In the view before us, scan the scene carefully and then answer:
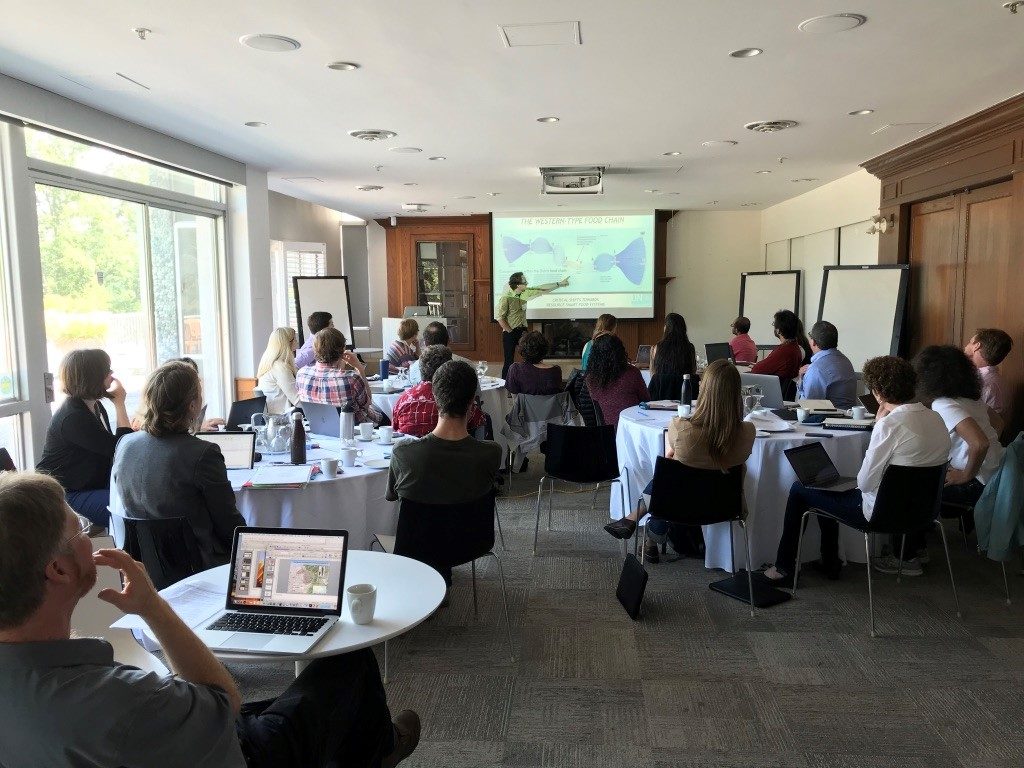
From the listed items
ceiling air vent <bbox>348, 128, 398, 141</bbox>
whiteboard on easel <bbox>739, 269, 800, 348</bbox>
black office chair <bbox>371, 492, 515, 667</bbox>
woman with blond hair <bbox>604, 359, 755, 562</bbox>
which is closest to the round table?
black office chair <bbox>371, 492, 515, 667</bbox>

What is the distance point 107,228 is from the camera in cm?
575

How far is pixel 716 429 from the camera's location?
3.50 meters

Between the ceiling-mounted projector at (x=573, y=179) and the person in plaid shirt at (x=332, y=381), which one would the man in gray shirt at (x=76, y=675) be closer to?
the person in plaid shirt at (x=332, y=381)

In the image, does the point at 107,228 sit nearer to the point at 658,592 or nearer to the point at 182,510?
the point at 182,510

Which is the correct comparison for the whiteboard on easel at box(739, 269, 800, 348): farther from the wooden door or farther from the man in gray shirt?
the man in gray shirt

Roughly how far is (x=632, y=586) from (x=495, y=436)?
289cm

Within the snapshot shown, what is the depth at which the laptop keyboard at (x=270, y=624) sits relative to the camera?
5.98 feet

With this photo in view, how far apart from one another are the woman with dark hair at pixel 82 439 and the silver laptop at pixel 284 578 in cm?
193

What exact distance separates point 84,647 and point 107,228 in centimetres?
543

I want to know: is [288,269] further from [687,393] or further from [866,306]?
[866,306]

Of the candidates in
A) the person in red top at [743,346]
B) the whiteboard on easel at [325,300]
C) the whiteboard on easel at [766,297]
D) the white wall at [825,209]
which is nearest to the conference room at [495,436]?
the white wall at [825,209]

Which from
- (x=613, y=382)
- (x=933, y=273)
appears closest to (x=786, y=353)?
(x=933, y=273)

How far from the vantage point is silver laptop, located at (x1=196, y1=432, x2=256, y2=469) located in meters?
3.38

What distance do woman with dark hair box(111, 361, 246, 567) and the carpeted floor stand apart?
77cm
